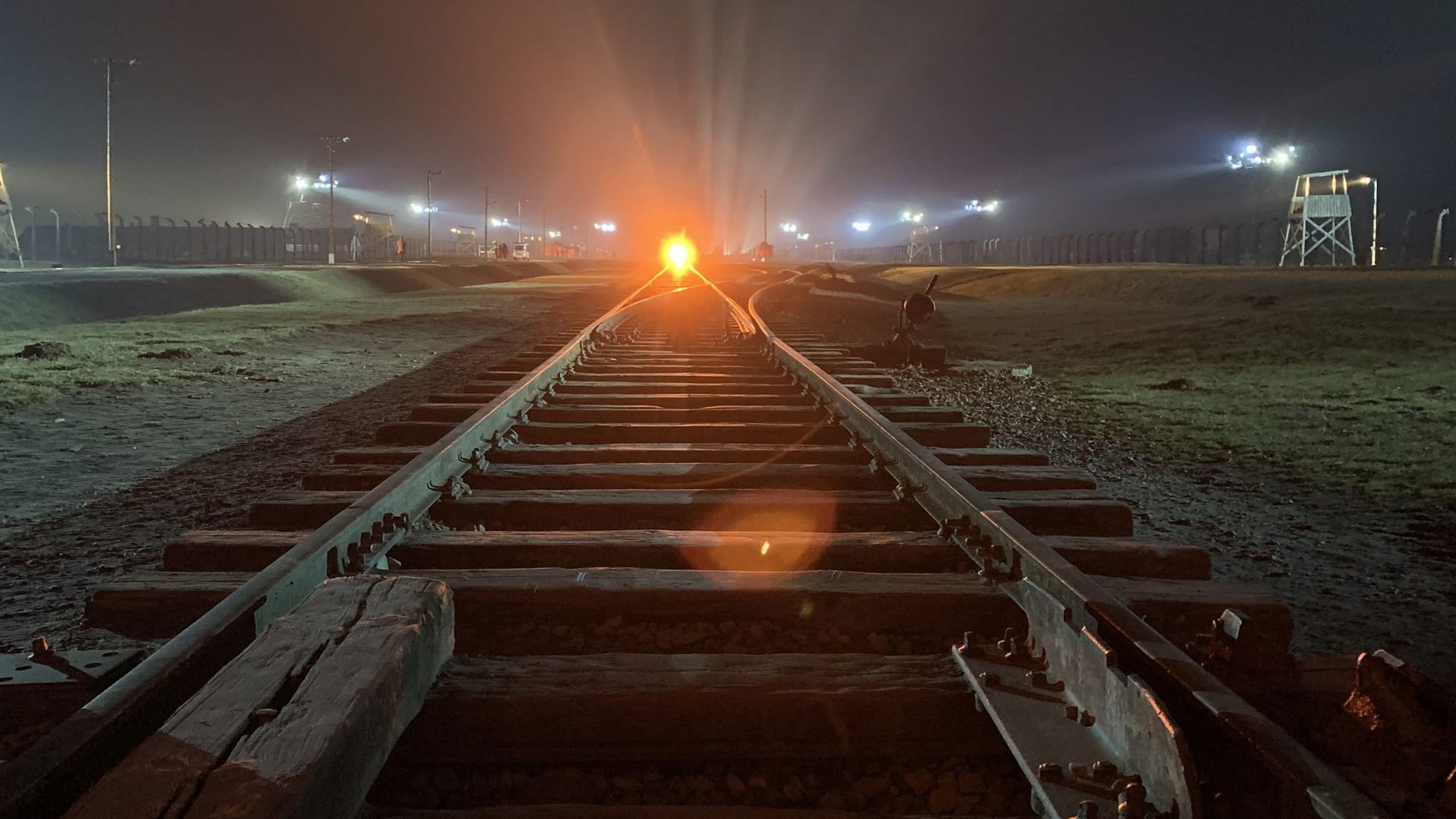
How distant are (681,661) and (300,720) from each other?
35.7 inches

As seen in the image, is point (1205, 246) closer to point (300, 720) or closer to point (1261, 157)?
point (1261, 157)

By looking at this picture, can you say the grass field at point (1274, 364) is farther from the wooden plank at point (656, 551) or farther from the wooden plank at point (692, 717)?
the wooden plank at point (692, 717)

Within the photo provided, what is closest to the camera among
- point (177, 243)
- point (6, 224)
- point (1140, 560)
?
point (1140, 560)

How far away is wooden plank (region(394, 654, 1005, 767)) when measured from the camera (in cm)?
210

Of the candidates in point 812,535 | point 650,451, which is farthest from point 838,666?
point 650,451

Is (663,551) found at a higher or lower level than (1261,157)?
lower

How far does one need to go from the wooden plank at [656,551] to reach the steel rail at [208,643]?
0.22m

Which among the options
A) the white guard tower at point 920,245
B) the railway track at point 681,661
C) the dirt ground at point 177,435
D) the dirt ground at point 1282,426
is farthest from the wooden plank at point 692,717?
the white guard tower at point 920,245

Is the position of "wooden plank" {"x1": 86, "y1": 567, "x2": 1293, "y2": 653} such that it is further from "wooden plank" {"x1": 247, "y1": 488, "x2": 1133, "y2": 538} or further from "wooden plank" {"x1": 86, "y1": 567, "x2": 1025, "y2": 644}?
"wooden plank" {"x1": 247, "y1": 488, "x2": 1133, "y2": 538}

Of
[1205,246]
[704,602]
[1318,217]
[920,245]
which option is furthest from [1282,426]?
[920,245]

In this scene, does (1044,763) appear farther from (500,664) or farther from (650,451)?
(650,451)

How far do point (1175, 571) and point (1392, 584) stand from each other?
166 centimetres

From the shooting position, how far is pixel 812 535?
11.1ft

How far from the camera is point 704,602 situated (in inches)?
111
